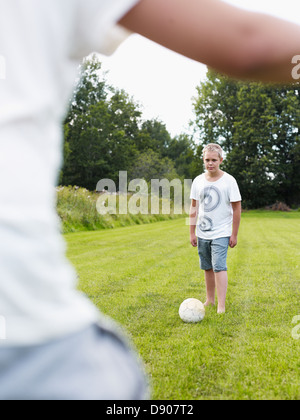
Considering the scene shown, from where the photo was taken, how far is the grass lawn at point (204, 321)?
136 inches

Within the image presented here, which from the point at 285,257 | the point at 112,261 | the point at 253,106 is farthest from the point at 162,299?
the point at 253,106

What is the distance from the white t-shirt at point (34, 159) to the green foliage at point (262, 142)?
125ft

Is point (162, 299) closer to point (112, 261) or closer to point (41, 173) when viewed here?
point (112, 261)

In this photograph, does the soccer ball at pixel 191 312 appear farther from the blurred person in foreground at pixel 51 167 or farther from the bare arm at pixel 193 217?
the blurred person in foreground at pixel 51 167

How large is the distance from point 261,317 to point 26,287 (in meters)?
4.88

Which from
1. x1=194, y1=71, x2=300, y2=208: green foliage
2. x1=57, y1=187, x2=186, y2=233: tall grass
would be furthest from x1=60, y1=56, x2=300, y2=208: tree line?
x1=57, y1=187, x2=186, y2=233: tall grass

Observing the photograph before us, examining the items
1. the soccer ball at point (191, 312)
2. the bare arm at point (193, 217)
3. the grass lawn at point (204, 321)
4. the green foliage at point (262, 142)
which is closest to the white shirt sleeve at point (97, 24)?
the grass lawn at point (204, 321)

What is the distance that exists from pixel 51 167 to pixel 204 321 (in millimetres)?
4494

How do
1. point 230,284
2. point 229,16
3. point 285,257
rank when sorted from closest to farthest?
1. point 229,16
2. point 230,284
3. point 285,257

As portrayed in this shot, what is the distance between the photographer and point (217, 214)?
5.32 m

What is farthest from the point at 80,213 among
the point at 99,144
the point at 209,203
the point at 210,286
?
the point at 99,144

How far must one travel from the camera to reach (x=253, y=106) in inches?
1551

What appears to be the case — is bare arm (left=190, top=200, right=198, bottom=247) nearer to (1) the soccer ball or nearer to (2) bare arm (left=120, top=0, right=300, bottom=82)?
(1) the soccer ball

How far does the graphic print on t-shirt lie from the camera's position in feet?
17.5
